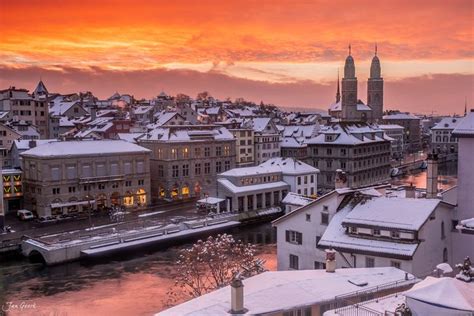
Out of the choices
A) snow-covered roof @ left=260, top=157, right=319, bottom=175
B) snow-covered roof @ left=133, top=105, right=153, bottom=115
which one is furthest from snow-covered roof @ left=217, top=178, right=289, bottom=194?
snow-covered roof @ left=133, top=105, right=153, bottom=115

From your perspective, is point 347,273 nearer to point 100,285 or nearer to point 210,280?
point 210,280

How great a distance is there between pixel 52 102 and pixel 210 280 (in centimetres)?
9402

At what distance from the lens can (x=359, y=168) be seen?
266 ft

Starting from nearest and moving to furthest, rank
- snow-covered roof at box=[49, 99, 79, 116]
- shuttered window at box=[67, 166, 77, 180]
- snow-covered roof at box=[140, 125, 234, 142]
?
shuttered window at box=[67, 166, 77, 180], snow-covered roof at box=[140, 125, 234, 142], snow-covered roof at box=[49, 99, 79, 116]

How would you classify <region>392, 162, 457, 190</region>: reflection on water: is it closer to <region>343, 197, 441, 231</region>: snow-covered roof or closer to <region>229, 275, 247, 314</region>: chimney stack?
<region>343, 197, 441, 231</region>: snow-covered roof

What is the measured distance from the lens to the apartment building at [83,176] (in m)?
58.3

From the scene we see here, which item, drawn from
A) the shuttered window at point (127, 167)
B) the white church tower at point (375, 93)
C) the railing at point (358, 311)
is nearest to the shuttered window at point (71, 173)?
the shuttered window at point (127, 167)

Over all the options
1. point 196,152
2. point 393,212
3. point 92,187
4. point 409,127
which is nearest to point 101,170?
point 92,187

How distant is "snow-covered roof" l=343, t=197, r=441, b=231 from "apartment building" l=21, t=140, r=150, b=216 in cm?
3705

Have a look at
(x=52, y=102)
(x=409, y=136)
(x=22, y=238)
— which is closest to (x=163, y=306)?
(x=22, y=238)

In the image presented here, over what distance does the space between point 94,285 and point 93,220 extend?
19.0 m

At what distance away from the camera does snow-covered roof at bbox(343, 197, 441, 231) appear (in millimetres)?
26636

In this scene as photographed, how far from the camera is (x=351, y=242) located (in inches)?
1078

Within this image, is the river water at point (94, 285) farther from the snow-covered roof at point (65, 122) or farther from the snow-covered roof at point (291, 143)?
the snow-covered roof at point (65, 122)
